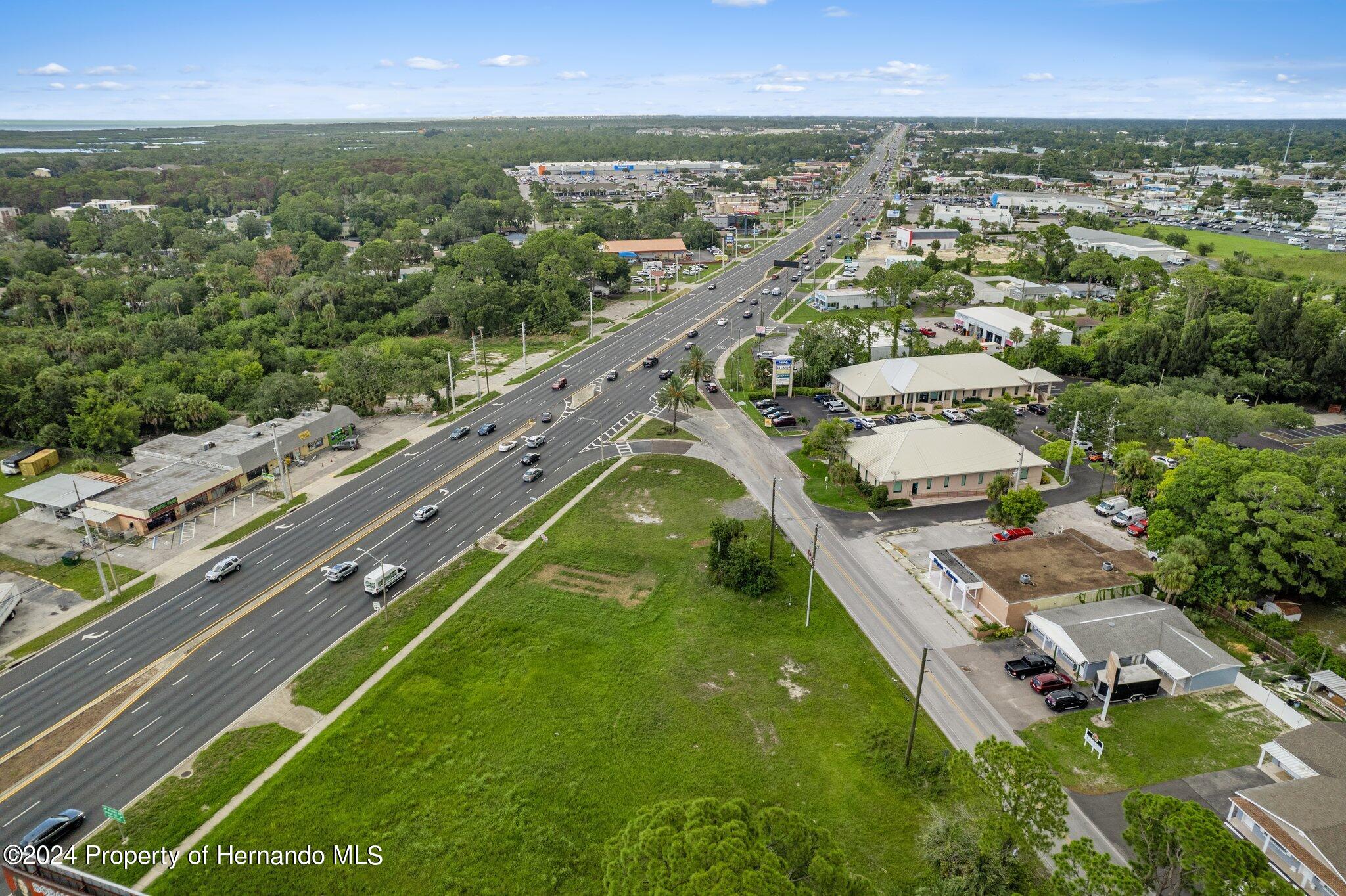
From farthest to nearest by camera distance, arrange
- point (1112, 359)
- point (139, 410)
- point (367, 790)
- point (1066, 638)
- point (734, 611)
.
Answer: point (1112, 359), point (139, 410), point (734, 611), point (1066, 638), point (367, 790)

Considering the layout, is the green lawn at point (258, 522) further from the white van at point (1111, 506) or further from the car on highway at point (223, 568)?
the white van at point (1111, 506)

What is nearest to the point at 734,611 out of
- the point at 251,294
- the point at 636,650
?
the point at 636,650

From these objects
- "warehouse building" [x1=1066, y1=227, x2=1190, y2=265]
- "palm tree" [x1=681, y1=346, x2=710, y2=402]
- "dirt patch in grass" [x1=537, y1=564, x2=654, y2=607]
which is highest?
"warehouse building" [x1=1066, y1=227, x2=1190, y2=265]

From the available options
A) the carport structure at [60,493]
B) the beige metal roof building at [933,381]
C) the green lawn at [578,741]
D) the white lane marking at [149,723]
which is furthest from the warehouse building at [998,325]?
the carport structure at [60,493]

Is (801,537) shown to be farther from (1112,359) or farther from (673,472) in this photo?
(1112,359)

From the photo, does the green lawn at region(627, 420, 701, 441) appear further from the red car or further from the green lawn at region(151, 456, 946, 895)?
the red car

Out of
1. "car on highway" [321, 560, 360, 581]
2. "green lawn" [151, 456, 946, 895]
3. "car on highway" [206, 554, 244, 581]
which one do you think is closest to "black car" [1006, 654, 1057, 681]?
"green lawn" [151, 456, 946, 895]

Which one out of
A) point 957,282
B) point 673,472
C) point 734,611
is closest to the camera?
point 734,611
